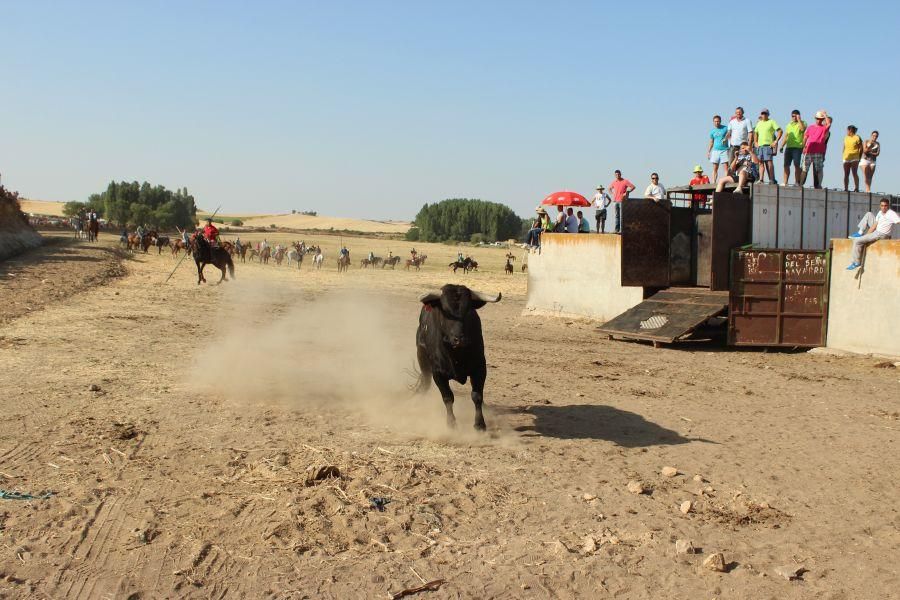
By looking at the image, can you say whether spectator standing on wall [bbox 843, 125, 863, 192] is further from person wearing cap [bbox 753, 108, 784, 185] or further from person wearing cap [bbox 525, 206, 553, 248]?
→ person wearing cap [bbox 525, 206, 553, 248]

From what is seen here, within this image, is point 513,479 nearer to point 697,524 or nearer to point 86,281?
point 697,524

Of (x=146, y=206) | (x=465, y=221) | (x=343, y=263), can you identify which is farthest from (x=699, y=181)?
(x=465, y=221)

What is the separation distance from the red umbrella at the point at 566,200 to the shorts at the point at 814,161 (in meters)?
7.23

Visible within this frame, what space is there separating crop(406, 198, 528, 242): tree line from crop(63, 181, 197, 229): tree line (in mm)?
32767

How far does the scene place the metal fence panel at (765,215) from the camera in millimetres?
17188

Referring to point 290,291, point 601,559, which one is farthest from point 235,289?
point 601,559

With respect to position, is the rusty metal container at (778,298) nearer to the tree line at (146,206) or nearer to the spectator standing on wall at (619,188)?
the spectator standing on wall at (619,188)

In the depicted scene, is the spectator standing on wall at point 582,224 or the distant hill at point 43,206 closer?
the spectator standing on wall at point 582,224

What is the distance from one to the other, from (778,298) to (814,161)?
3.52 m

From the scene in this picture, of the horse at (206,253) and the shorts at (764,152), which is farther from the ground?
the shorts at (764,152)

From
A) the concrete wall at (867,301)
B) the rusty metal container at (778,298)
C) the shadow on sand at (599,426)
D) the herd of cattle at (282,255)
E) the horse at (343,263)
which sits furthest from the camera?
the herd of cattle at (282,255)

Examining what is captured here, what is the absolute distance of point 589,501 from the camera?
6.86 meters

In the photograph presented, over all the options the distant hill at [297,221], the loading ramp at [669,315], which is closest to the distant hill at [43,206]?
the distant hill at [297,221]

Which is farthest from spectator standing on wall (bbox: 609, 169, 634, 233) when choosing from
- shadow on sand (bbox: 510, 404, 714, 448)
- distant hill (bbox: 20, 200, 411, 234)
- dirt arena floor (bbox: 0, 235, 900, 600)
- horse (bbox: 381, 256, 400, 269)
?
distant hill (bbox: 20, 200, 411, 234)
